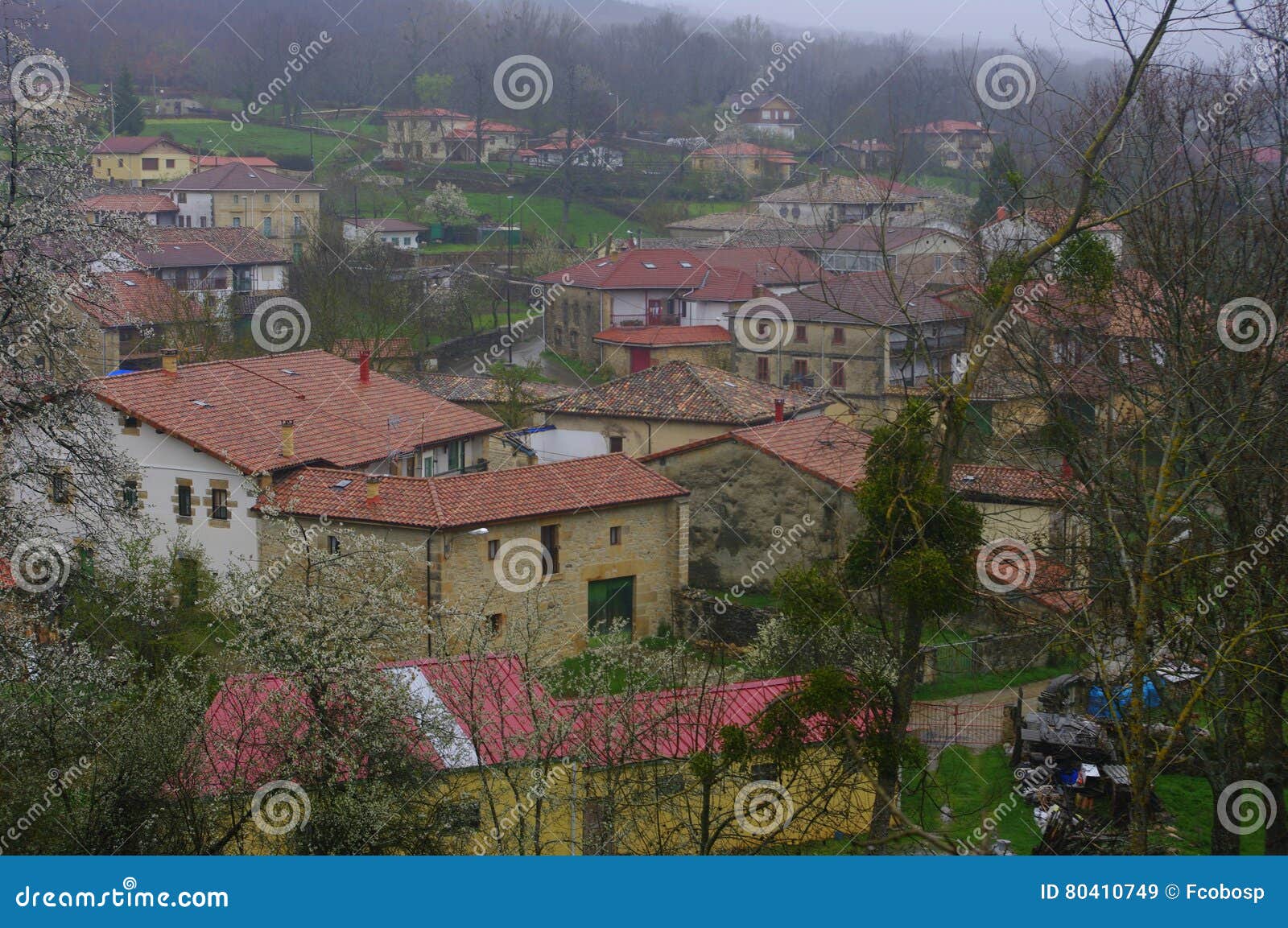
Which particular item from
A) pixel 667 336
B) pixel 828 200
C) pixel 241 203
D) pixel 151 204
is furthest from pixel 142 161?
pixel 667 336

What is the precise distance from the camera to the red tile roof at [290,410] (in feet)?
85.3

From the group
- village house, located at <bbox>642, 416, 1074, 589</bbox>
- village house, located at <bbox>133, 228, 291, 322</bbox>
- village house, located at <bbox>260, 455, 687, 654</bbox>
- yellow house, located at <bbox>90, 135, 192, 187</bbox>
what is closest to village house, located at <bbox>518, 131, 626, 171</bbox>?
yellow house, located at <bbox>90, 135, 192, 187</bbox>

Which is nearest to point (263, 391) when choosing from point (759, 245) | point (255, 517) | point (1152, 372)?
point (255, 517)

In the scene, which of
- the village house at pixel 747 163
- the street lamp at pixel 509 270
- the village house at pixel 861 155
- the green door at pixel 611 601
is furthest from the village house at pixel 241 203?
the green door at pixel 611 601

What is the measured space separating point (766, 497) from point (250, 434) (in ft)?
31.2

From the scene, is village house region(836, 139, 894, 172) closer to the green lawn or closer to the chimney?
the green lawn

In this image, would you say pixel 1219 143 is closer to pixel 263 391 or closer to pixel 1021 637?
pixel 1021 637

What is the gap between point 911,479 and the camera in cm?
1148

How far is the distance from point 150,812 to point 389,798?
1909 millimetres

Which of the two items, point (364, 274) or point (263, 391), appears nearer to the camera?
point (263, 391)

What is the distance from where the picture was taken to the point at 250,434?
86.9 ft

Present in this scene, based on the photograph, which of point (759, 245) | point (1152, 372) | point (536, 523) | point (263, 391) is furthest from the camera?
point (759, 245)

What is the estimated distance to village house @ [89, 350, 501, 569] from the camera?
25359 millimetres

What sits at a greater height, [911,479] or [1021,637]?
[911,479]
